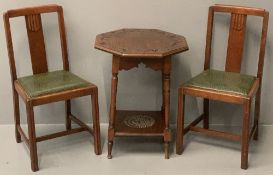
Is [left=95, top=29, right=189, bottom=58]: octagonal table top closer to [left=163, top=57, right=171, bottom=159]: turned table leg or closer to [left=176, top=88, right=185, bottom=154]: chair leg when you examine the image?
[left=163, top=57, right=171, bottom=159]: turned table leg

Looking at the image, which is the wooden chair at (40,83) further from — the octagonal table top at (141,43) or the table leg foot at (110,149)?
the octagonal table top at (141,43)

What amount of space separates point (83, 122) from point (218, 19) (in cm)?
132

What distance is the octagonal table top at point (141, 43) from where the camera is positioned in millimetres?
2799

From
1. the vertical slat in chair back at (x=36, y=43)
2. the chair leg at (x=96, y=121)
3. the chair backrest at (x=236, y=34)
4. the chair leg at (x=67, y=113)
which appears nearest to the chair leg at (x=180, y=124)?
the chair backrest at (x=236, y=34)

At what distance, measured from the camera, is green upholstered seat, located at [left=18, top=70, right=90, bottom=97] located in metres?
2.94

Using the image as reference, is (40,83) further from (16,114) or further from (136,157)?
(136,157)

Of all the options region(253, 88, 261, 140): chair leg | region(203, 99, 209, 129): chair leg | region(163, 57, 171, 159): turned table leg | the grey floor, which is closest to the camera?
region(163, 57, 171, 159): turned table leg

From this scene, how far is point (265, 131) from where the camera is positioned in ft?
11.7

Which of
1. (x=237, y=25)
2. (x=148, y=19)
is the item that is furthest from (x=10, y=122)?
(x=237, y=25)

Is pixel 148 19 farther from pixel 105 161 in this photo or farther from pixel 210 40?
pixel 105 161

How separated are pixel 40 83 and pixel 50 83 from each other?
0.07 m

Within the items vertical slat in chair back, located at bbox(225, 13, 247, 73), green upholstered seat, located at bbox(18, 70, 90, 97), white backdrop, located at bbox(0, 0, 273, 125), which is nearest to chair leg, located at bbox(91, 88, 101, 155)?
green upholstered seat, located at bbox(18, 70, 90, 97)

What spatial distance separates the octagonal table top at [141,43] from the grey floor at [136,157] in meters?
0.79

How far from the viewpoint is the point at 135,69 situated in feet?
11.4
